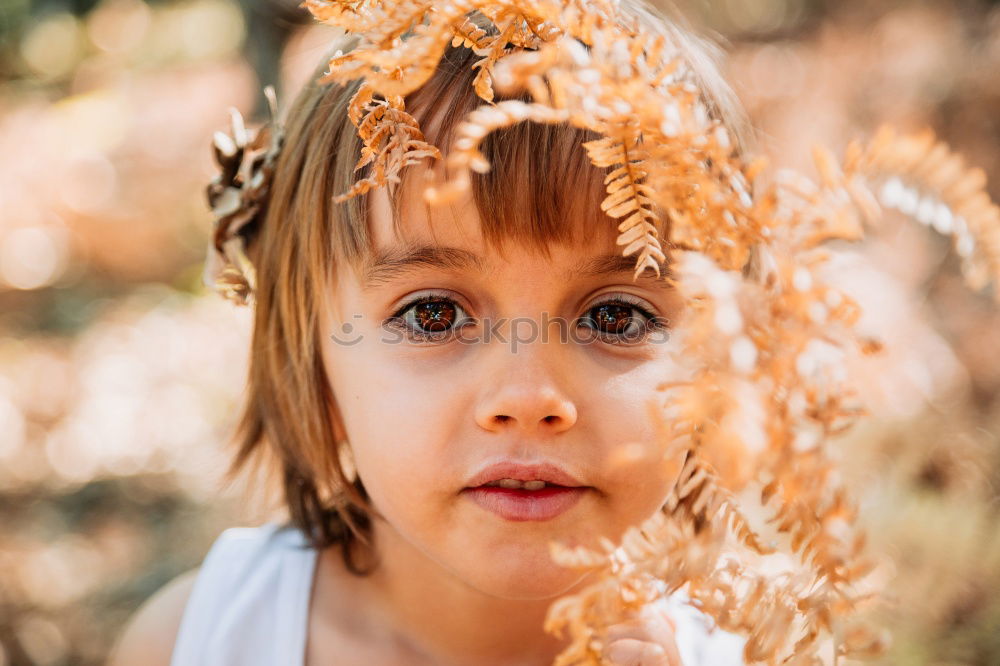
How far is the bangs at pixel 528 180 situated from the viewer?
46.6 inches

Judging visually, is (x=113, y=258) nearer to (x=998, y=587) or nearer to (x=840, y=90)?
(x=840, y=90)

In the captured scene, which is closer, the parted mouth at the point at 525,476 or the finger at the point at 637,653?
the parted mouth at the point at 525,476

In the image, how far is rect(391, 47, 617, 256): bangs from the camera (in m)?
1.18

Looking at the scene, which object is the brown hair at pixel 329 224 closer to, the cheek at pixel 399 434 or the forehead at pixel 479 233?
the forehead at pixel 479 233

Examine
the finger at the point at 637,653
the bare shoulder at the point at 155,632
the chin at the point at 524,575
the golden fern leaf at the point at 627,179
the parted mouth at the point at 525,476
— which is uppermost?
the golden fern leaf at the point at 627,179

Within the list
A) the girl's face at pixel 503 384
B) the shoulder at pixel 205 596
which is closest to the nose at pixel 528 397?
the girl's face at pixel 503 384

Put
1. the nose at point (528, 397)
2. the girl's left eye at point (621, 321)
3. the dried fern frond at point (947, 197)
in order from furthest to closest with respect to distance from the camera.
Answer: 1. the girl's left eye at point (621, 321)
2. the nose at point (528, 397)
3. the dried fern frond at point (947, 197)

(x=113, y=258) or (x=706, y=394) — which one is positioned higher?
(x=113, y=258)

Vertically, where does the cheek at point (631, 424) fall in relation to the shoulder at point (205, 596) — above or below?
above

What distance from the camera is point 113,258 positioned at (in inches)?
181

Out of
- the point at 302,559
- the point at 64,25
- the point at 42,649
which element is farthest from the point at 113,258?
the point at 302,559

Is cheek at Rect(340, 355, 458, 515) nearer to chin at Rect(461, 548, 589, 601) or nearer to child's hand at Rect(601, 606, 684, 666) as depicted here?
chin at Rect(461, 548, 589, 601)

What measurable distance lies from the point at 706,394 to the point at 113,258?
14.8 feet

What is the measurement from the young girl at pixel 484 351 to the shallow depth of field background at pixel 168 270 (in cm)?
117
